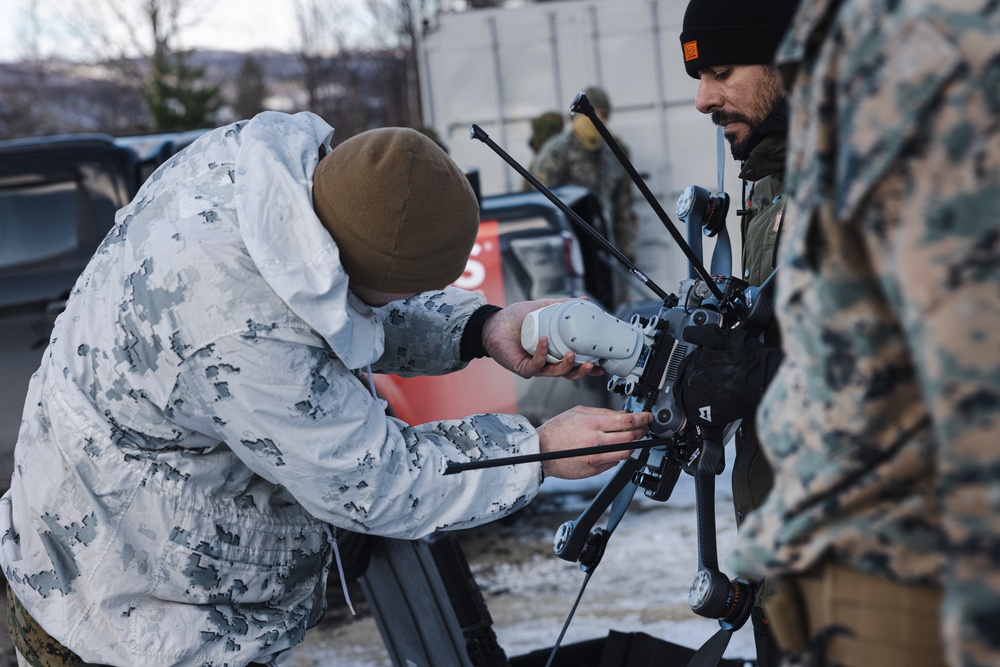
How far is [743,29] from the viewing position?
202 centimetres

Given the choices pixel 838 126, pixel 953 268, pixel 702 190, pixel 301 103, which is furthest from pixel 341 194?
pixel 301 103

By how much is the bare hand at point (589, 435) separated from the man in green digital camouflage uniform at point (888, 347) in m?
0.69

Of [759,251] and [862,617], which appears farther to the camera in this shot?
[759,251]

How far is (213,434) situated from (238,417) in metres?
0.13

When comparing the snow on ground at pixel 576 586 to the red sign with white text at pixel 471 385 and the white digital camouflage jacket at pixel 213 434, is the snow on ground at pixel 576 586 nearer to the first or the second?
the red sign with white text at pixel 471 385

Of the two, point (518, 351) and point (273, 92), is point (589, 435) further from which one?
point (273, 92)

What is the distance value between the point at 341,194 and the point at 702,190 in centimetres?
70

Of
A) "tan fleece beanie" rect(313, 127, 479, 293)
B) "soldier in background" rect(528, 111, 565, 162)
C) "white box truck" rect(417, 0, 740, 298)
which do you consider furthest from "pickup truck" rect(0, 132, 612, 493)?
"white box truck" rect(417, 0, 740, 298)

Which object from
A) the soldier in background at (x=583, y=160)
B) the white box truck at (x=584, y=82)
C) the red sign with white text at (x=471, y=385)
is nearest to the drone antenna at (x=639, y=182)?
the red sign with white text at (x=471, y=385)

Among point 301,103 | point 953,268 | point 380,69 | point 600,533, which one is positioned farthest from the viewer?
point 301,103

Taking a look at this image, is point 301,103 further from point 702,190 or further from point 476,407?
point 702,190

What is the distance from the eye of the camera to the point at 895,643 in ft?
3.22

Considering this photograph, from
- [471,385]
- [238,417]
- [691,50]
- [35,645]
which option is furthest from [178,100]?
[238,417]

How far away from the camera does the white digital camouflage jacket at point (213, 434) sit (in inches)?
63.4
